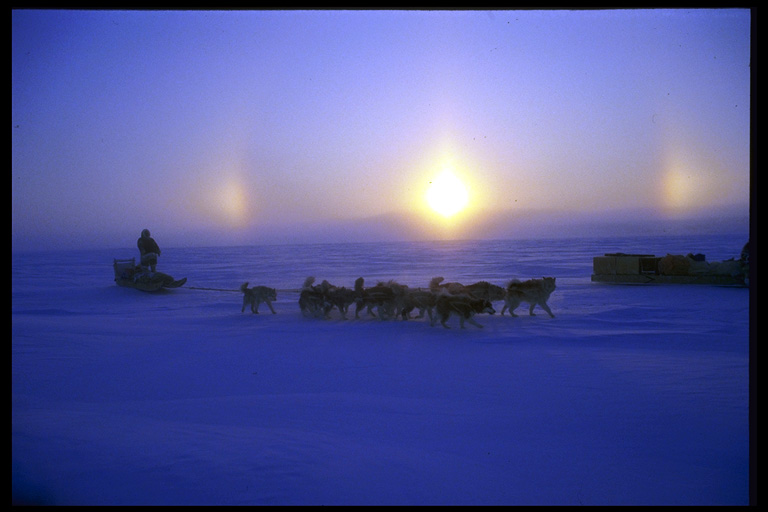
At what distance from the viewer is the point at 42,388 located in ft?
17.4

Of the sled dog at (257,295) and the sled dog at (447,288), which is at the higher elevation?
the sled dog at (447,288)

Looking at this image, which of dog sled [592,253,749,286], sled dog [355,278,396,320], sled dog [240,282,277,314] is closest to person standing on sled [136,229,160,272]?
sled dog [240,282,277,314]

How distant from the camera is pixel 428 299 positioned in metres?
8.62

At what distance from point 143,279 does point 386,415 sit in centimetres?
1114

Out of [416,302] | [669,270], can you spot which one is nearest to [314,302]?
[416,302]

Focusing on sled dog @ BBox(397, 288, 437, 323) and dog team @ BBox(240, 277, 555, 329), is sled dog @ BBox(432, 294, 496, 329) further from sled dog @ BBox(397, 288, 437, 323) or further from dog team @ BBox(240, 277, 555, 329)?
sled dog @ BBox(397, 288, 437, 323)

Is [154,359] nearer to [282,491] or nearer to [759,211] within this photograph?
[282,491]

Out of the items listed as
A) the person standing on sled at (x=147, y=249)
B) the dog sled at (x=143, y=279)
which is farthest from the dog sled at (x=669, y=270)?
the person standing on sled at (x=147, y=249)

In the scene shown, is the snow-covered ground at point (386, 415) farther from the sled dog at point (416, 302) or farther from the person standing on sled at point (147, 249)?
the person standing on sled at point (147, 249)

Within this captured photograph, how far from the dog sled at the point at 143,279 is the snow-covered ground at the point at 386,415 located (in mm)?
5311

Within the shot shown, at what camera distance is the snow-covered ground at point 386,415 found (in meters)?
3.22

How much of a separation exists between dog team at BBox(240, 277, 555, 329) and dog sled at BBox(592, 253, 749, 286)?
252 inches

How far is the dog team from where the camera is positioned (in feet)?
27.3

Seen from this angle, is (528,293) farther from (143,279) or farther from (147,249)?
(147,249)
